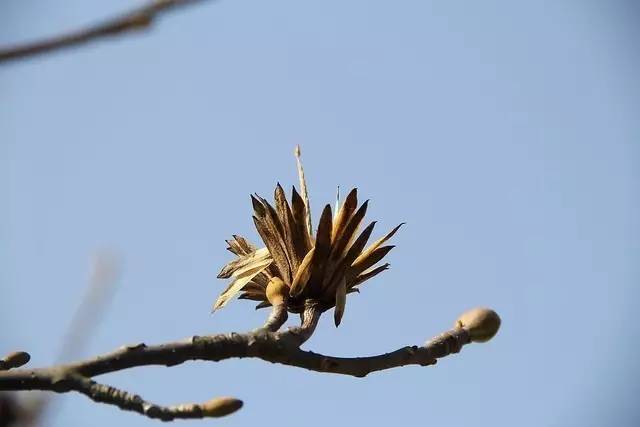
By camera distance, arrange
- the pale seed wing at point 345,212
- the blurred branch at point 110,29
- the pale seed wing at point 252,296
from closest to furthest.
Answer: the blurred branch at point 110,29
the pale seed wing at point 345,212
the pale seed wing at point 252,296

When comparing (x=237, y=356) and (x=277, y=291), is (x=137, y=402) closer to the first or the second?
(x=237, y=356)

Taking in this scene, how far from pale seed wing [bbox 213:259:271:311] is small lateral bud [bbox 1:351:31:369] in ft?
2.89

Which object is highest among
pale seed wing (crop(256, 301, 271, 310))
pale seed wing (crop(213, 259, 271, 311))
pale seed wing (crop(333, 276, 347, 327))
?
pale seed wing (crop(213, 259, 271, 311))

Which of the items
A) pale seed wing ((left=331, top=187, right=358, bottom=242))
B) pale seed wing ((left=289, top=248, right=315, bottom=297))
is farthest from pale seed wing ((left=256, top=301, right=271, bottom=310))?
pale seed wing ((left=331, top=187, right=358, bottom=242))

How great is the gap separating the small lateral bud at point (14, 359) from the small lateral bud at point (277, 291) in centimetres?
89

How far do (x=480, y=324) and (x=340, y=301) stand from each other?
0.57 m

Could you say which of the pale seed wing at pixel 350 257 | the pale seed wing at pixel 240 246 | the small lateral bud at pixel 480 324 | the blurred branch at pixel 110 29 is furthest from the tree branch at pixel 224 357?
the blurred branch at pixel 110 29

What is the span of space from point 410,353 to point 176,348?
0.84m

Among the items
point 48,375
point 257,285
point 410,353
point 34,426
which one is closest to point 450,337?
point 410,353

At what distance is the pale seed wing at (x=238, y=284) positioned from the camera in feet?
11.7

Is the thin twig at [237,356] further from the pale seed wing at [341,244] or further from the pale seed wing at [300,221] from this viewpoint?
the pale seed wing at [300,221]

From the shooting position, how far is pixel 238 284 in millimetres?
3643

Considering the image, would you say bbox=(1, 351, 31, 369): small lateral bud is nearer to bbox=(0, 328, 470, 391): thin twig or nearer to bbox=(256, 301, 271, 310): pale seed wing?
bbox=(0, 328, 470, 391): thin twig

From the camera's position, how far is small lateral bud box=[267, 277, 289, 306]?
131 inches
